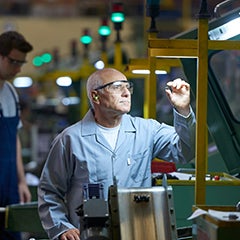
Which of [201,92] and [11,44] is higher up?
[11,44]

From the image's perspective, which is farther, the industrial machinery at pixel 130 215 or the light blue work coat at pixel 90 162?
the light blue work coat at pixel 90 162

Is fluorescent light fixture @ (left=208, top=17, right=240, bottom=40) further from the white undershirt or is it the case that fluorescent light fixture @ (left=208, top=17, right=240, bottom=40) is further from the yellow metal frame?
the white undershirt

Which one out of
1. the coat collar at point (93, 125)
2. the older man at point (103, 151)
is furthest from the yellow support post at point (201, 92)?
the coat collar at point (93, 125)

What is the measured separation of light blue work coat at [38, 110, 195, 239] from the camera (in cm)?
482

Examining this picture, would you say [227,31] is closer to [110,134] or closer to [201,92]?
[201,92]

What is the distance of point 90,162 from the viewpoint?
15.9 ft

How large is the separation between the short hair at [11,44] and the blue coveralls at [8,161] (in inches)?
15.4

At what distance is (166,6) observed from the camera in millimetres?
14445

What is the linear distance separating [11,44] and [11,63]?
5.4 inches

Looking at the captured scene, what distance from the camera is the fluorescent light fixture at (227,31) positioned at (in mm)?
5249

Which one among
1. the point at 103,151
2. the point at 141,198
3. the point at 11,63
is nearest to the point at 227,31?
the point at 103,151

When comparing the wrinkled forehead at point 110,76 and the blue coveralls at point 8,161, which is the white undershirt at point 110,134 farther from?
the blue coveralls at point 8,161

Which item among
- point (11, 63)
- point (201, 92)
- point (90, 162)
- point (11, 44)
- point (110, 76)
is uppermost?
point (11, 44)

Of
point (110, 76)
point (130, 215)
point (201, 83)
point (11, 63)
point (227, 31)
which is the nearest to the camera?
point (130, 215)
